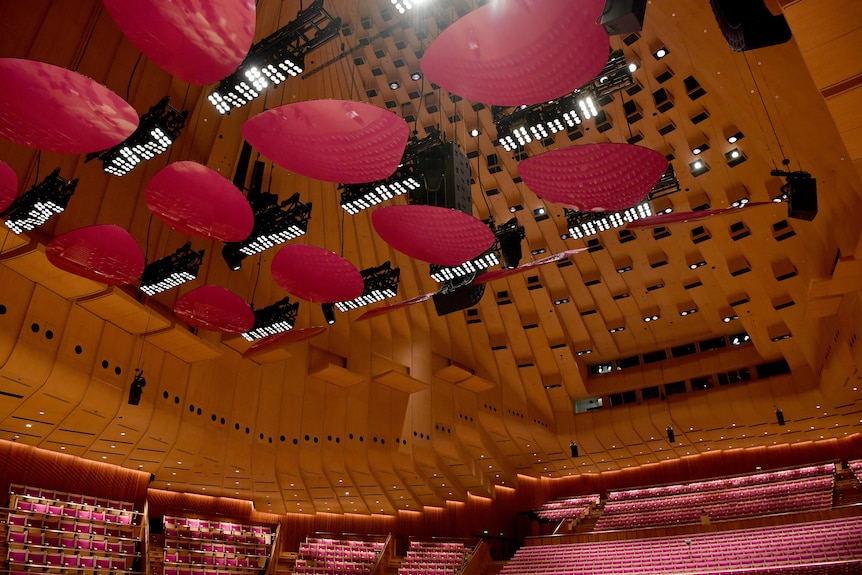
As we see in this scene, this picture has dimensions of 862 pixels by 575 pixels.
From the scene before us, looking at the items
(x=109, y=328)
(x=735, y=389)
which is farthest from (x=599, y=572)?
(x=109, y=328)

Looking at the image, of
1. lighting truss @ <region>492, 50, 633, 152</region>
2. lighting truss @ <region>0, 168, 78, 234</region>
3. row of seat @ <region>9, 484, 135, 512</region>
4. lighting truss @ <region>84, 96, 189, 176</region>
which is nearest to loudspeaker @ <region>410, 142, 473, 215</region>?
lighting truss @ <region>492, 50, 633, 152</region>

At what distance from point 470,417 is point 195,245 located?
9.75 metres

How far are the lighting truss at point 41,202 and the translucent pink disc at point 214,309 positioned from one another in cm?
195

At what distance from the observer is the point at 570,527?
1959 centimetres

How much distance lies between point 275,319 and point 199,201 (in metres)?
5.50

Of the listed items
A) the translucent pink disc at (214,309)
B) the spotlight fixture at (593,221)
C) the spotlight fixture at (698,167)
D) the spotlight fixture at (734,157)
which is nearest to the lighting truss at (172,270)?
the translucent pink disc at (214,309)

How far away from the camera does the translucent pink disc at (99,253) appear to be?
20.4 feet

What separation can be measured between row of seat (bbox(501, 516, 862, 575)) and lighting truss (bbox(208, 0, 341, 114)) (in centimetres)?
1344

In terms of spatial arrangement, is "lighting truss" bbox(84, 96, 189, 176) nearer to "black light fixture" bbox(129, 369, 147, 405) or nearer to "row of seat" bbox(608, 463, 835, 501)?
"black light fixture" bbox(129, 369, 147, 405)

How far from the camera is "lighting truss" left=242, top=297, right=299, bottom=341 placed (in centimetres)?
1055

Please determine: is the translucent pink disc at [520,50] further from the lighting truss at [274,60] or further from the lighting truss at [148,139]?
the lighting truss at [148,139]

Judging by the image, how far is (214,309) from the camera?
7848mm

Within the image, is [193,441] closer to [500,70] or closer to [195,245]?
[195,245]

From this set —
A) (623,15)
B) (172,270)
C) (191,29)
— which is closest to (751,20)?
(623,15)
